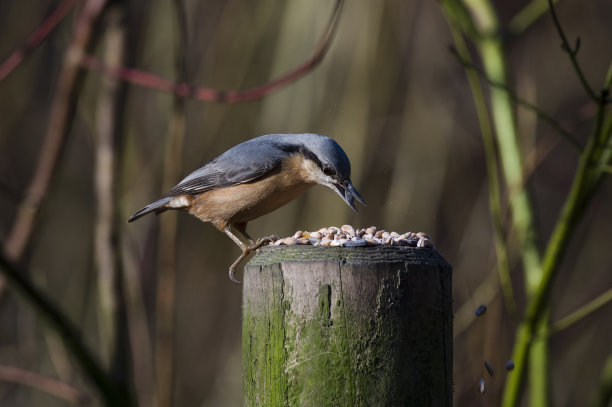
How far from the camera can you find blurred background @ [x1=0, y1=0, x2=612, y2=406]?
9.21ft

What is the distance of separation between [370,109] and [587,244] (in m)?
2.14

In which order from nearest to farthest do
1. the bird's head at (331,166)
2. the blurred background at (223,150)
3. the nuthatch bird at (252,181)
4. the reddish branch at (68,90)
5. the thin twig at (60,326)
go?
1. the thin twig at (60,326)
2. the reddish branch at (68,90)
3. the bird's head at (331,166)
4. the nuthatch bird at (252,181)
5. the blurred background at (223,150)

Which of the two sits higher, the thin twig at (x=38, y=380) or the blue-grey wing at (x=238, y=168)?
the blue-grey wing at (x=238, y=168)

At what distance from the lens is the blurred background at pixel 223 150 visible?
281 centimetres

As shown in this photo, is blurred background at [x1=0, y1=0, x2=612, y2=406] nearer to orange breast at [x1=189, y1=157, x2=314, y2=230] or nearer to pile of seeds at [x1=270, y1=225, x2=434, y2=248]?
orange breast at [x1=189, y1=157, x2=314, y2=230]

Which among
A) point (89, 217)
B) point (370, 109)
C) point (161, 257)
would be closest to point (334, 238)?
point (161, 257)

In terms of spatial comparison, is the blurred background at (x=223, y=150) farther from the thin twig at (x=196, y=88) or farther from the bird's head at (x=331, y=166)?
the bird's head at (x=331, y=166)

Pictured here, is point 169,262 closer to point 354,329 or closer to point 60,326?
point 354,329

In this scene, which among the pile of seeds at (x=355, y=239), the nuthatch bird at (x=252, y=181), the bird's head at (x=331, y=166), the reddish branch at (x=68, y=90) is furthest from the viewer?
the nuthatch bird at (x=252, y=181)

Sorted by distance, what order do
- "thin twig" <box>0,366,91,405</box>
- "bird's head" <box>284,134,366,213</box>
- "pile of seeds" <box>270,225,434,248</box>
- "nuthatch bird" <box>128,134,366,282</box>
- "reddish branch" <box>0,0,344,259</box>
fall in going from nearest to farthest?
1. "pile of seeds" <box>270,225,434,248</box>
2. "thin twig" <box>0,366,91,405</box>
3. "reddish branch" <box>0,0,344,259</box>
4. "bird's head" <box>284,134,366,213</box>
5. "nuthatch bird" <box>128,134,366,282</box>

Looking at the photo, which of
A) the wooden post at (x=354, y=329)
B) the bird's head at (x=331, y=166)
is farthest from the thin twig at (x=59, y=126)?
the wooden post at (x=354, y=329)

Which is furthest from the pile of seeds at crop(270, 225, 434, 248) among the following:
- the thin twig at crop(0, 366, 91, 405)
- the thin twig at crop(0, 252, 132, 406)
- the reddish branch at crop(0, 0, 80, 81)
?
the reddish branch at crop(0, 0, 80, 81)

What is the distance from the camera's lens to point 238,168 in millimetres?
2781

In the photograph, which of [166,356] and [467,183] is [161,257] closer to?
[166,356]
